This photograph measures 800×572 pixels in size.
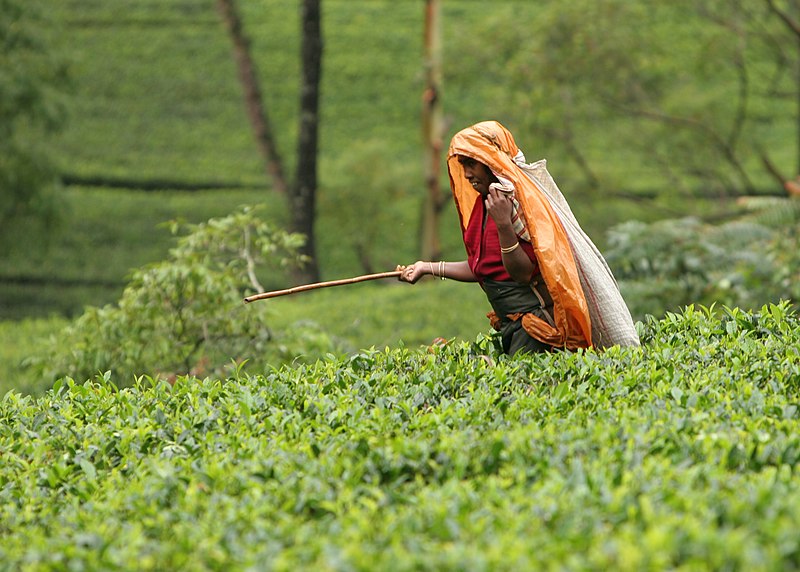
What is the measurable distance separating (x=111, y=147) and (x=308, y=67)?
11.6m

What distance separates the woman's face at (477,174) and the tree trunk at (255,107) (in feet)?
64.7

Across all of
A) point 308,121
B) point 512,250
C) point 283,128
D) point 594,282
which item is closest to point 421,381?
point 512,250

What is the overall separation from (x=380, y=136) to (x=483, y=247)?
815 inches

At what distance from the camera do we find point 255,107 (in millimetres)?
25672

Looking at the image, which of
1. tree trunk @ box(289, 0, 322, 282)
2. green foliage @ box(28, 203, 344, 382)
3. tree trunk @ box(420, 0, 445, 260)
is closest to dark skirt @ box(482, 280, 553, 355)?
green foliage @ box(28, 203, 344, 382)

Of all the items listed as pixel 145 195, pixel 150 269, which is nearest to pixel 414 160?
Answer: pixel 145 195

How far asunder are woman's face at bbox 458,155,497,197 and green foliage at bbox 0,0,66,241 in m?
11.5

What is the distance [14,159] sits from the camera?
50.8ft

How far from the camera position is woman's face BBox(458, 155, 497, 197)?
4.66 m

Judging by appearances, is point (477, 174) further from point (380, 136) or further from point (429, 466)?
point (380, 136)

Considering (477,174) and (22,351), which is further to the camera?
(22,351)

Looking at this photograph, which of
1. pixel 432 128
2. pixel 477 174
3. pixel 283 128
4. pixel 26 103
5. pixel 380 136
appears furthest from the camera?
pixel 283 128

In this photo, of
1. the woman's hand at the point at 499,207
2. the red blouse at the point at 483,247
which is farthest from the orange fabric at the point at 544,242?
the red blouse at the point at 483,247

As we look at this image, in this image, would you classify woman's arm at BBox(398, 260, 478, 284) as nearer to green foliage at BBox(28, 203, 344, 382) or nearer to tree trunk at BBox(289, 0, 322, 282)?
green foliage at BBox(28, 203, 344, 382)
